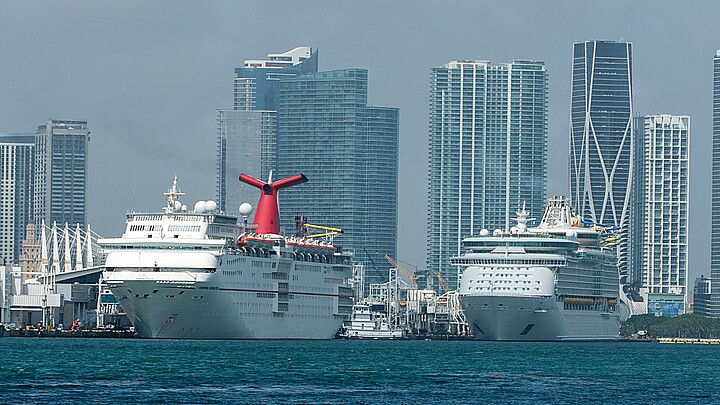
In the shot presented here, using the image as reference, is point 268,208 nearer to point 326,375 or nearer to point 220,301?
point 220,301

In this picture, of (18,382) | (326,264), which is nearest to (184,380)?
(18,382)

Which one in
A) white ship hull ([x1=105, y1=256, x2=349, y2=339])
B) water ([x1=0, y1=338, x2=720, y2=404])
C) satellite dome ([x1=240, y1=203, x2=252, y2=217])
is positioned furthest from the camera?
satellite dome ([x1=240, y1=203, x2=252, y2=217])

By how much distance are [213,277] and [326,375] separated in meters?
50.0

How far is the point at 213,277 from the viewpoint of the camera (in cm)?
16775

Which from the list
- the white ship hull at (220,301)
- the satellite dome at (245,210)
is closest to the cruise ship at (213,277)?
the white ship hull at (220,301)

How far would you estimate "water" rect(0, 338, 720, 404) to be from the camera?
99.9 meters

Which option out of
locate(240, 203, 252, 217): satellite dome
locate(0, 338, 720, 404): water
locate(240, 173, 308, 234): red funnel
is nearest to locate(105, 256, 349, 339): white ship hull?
locate(0, 338, 720, 404): water

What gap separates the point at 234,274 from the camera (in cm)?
17150

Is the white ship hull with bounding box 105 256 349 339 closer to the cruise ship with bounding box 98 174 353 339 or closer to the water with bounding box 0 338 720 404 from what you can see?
the cruise ship with bounding box 98 174 353 339

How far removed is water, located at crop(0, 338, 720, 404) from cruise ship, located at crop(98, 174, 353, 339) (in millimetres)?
3117

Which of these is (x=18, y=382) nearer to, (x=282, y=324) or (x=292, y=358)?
(x=292, y=358)

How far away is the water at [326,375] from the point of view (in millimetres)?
99875

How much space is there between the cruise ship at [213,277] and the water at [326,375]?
3117mm

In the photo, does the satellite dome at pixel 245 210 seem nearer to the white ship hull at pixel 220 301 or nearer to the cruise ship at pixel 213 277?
the cruise ship at pixel 213 277
